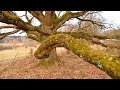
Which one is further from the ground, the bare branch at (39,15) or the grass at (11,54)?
the bare branch at (39,15)

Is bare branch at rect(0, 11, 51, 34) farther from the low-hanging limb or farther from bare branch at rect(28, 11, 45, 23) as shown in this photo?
bare branch at rect(28, 11, 45, 23)

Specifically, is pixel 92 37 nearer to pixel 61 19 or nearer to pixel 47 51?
pixel 61 19

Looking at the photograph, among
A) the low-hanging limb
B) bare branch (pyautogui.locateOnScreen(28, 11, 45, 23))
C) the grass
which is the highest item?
bare branch (pyautogui.locateOnScreen(28, 11, 45, 23))

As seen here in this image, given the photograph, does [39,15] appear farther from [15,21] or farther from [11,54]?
[11,54]

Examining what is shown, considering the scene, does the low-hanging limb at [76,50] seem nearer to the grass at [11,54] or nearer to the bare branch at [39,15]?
the bare branch at [39,15]

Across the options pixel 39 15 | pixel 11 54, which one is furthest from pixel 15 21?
pixel 11 54

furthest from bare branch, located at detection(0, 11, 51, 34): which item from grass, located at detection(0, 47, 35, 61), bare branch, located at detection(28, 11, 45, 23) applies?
grass, located at detection(0, 47, 35, 61)

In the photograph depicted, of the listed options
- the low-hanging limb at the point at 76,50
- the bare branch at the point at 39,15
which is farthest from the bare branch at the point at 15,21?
the bare branch at the point at 39,15

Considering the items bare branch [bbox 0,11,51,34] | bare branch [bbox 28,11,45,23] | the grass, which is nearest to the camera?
bare branch [bbox 0,11,51,34]

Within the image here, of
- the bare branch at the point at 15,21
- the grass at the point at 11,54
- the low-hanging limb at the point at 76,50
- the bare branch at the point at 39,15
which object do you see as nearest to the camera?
the low-hanging limb at the point at 76,50

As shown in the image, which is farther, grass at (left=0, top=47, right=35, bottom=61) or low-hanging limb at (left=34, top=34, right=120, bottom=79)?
grass at (left=0, top=47, right=35, bottom=61)
